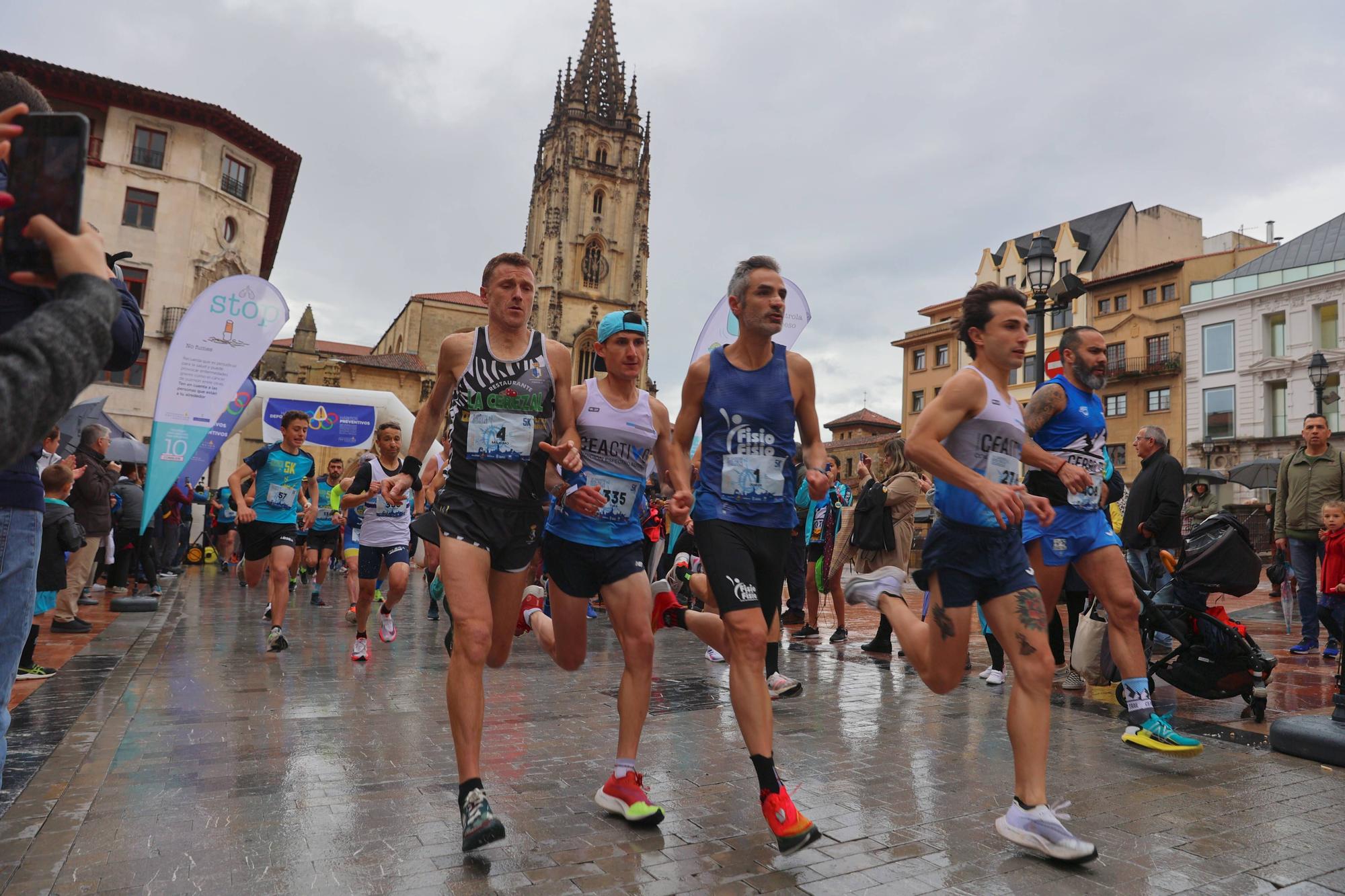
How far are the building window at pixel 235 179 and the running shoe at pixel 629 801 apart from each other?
43.0 meters

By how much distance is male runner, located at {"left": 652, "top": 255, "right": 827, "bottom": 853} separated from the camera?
3.65m

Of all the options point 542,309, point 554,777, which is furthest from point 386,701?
point 542,309

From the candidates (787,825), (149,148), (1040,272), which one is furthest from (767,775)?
(149,148)

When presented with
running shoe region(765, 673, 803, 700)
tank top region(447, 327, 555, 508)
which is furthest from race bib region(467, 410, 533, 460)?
running shoe region(765, 673, 803, 700)

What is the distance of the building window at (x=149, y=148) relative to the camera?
38.0 m

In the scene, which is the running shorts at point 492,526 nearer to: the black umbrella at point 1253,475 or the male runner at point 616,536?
the male runner at point 616,536

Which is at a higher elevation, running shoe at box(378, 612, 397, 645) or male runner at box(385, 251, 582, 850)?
male runner at box(385, 251, 582, 850)

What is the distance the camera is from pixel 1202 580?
6020 mm

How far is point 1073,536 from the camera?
5.01 meters

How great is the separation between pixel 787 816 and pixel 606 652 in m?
5.94

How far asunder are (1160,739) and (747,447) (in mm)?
2684

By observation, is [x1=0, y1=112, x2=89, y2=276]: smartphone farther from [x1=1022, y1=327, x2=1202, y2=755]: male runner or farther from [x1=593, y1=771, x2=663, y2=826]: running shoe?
[x1=1022, y1=327, x2=1202, y2=755]: male runner

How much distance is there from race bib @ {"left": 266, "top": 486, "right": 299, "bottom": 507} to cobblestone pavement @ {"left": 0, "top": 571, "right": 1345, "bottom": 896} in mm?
2323

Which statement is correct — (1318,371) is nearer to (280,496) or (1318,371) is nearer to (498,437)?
(280,496)
